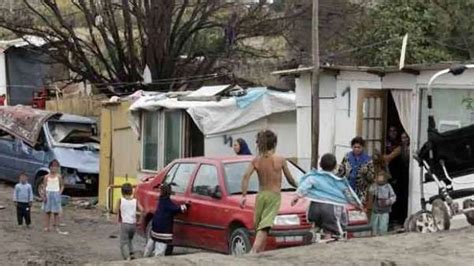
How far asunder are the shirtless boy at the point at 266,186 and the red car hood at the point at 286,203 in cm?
42

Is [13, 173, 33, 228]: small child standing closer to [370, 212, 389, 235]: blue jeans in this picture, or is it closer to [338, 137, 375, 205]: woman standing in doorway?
[338, 137, 375, 205]: woman standing in doorway

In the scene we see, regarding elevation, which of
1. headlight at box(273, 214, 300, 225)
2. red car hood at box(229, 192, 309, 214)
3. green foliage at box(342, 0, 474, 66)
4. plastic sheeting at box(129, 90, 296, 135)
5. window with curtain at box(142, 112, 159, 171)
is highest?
green foliage at box(342, 0, 474, 66)

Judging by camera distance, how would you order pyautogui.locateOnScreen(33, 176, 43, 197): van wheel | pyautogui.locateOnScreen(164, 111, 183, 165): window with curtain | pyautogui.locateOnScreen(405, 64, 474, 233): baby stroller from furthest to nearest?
pyautogui.locateOnScreen(33, 176, 43, 197): van wheel
pyautogui.locateOnScreen(164, 111, 183, 165): window with curtain
pyautogui.locateOnScreen(405, 64, 474, 233): baby stroller

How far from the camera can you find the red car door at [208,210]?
1173 centimetres

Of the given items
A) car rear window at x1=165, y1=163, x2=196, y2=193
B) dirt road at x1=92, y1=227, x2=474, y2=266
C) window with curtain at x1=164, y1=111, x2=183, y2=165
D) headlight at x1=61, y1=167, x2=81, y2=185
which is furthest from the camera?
headlight at x1=61, y1=167, x2=81, y2=185

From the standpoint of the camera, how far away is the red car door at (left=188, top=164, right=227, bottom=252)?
11734 mm

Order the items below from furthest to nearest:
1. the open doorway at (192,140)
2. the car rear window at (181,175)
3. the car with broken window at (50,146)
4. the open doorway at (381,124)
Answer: the car with broken window at (50,146) → the open doorway at (192,140) → the open doorway at (381,124) → the car rear window at (181,175)

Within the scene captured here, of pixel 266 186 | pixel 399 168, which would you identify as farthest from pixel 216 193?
pixel 399 168

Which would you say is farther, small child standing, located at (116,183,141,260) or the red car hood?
small child standing, located at (116,183,141,260)

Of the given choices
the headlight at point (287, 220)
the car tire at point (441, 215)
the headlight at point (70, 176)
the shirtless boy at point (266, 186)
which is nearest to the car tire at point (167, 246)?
the headlight at point (287, 220)

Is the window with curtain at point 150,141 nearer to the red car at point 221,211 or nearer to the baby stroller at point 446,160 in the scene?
the red car at point 221,211

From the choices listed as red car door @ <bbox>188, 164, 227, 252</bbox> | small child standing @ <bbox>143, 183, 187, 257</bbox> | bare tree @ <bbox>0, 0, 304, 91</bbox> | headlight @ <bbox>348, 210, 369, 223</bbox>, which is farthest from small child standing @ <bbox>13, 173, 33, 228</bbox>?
bare tree @ <bbox>0, 0, 304, 91</bbox>

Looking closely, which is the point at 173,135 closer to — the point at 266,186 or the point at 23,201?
the point at 23,201

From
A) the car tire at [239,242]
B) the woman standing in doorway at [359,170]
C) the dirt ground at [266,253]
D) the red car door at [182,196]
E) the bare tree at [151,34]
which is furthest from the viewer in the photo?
the bare tree at [151,34]
